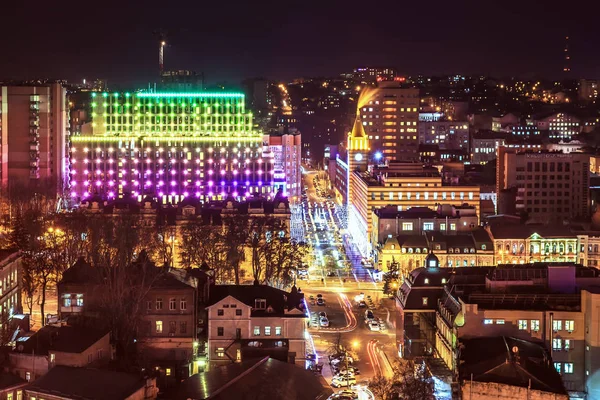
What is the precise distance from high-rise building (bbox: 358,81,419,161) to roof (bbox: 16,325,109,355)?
84.2m

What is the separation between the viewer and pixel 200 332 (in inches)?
1762

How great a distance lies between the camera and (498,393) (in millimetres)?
35125

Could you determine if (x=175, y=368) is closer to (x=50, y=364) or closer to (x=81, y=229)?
(x=50, y=364)

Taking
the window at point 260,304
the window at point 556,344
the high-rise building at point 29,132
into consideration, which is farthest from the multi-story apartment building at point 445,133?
the window at point 556,344

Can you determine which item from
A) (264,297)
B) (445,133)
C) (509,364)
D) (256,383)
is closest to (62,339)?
(256,383)

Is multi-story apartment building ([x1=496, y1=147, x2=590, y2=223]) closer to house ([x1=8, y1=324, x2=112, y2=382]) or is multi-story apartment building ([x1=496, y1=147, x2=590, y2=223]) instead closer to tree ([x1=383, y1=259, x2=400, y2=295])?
→ tree ([x1=383, y1=259, x2=400, y2=295])

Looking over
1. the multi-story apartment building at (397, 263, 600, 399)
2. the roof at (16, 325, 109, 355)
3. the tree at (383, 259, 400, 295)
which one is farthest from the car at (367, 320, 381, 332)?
the roof at (16, 325, 109, 355)

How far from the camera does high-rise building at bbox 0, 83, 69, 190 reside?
9438 cm

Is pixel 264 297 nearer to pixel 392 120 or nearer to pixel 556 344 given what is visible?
pixel 556 344

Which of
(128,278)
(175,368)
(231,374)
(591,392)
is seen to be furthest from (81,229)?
(591,392)

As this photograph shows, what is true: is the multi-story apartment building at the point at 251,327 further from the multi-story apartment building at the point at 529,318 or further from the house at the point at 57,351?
the multi-story apartment building at the point at 529,318

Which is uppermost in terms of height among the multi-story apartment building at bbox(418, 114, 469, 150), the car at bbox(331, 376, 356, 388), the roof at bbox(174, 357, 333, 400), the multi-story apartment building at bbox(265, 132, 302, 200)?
the multi-story apartment building at bbox(418, 114, 469, 150)

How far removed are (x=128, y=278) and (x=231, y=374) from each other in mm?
10880

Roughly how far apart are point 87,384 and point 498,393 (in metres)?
13.6
